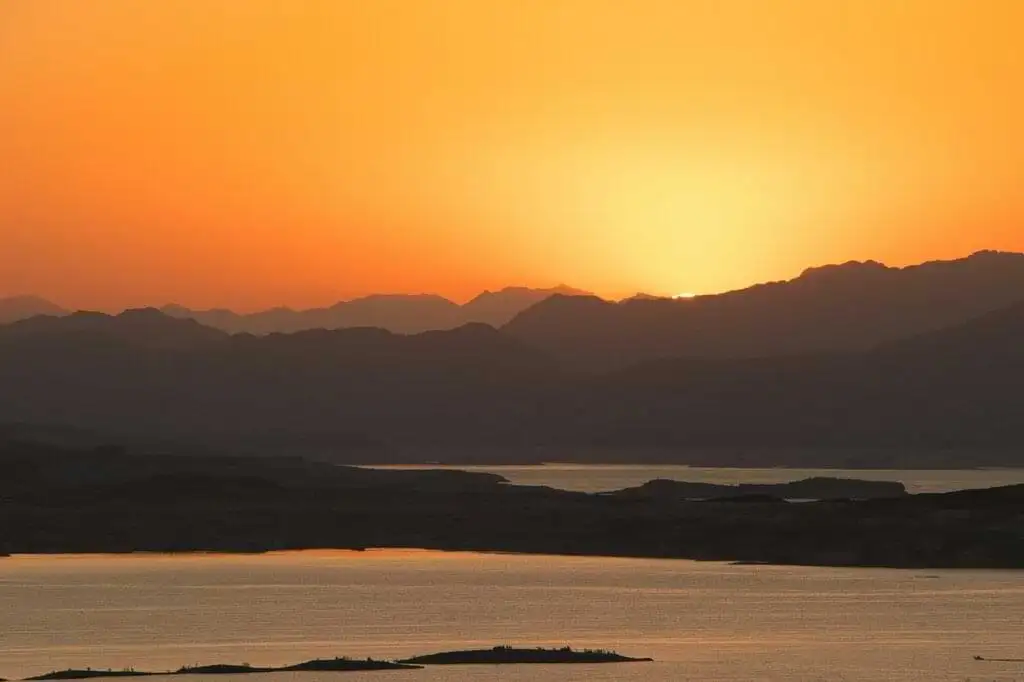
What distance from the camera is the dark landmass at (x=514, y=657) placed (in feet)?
174

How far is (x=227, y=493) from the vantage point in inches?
4938

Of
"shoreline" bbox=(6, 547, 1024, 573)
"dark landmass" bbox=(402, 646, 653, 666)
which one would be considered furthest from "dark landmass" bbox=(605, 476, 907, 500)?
"dark landmass" bbox=(402, 646, 653, 666)

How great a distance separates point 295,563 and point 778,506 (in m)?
28.0

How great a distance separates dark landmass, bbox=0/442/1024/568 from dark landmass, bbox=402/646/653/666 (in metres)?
39.7

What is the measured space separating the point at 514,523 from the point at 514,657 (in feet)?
181

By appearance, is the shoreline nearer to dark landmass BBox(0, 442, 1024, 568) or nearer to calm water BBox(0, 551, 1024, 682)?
dark landmass BBox(0, 442, 1024, 568)

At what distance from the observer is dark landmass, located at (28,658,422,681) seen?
4966 cm

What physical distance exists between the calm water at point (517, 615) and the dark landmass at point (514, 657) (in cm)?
108

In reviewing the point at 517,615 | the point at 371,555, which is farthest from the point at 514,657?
the point at 371,555

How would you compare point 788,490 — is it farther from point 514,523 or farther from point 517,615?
point 517,615

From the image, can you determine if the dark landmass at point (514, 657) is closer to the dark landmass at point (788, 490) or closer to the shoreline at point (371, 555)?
the shoreline at point (371, 555)

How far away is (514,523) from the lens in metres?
108

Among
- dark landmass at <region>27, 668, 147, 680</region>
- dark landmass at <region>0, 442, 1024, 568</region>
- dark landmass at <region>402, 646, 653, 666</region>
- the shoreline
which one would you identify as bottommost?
dark landmass at <region>27, 668, 147, 680</region>

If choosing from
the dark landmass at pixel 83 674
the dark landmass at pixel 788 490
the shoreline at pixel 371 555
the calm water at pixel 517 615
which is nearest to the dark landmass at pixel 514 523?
the shoreline at pixel 371 555
